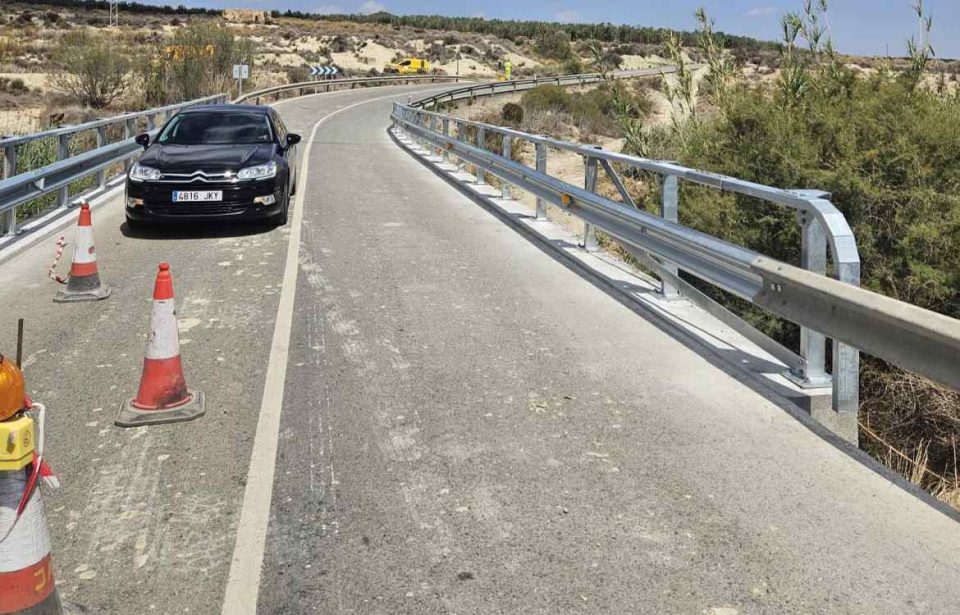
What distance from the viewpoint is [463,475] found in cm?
432

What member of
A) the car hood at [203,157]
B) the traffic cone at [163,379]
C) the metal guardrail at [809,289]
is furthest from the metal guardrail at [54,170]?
the metal guardrail at [809,289]

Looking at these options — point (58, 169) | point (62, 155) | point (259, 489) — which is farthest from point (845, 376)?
point (62, 155)

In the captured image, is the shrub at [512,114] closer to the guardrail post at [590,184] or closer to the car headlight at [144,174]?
the car headlight at [144,174]

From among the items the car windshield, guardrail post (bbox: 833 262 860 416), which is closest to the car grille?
the car windshield

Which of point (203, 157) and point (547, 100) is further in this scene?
point (547, 100)

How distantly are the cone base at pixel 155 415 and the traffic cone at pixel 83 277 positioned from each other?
3083mm

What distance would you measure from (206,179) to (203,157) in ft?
1.91

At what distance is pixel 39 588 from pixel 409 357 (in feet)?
11.9

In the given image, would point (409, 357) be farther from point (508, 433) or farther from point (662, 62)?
point (662, 62)

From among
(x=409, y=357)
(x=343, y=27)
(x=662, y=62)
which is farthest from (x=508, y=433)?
(x=343, y=27)

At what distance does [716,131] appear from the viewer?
34.3 feet

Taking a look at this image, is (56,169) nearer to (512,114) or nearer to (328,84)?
(512,114)

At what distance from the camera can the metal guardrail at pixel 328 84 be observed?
145ft

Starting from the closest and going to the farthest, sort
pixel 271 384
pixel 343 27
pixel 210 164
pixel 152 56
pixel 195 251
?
pixel 271 384, pixel 195 251, pixel 210 164, pixel 152 56, pixel 343 27
